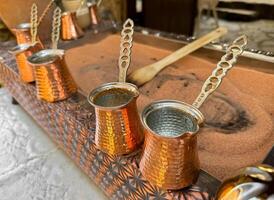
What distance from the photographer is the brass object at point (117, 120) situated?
46 cm

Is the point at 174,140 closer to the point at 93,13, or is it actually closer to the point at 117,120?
the point at 117,120

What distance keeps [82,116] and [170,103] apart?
241 mm

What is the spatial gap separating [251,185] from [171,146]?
0.11 meters

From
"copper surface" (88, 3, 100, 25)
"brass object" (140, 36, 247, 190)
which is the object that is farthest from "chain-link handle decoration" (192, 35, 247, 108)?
"copper surface" (88, 3, 100, 25)

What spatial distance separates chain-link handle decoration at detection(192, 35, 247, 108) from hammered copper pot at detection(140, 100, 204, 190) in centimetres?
4

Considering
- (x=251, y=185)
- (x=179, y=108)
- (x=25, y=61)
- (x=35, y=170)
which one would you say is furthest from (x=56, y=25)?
(x=251, y=185)

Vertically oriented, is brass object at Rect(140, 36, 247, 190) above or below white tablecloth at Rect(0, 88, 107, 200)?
above

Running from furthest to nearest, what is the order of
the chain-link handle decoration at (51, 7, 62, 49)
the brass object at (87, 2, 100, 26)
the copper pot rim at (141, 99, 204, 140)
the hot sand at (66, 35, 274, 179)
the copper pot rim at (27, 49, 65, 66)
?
the brass object at (87, 2, 100, 26), the chain-link handle decoration at (51, 7, 62, 49), the copper pot rim at (27, 49, 65, 66), the hot sand at (66, 35, 274, 179), the copper pot rim at (141, 99, 204, 140)

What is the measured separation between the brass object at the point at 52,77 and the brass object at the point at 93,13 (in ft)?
1.90

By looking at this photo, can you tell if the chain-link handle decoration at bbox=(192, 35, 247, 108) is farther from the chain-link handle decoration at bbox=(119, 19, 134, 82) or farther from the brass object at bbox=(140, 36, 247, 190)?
the chain-link handle decoration at bbox=(119, 19, 134, 82)

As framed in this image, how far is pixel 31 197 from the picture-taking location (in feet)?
2.29

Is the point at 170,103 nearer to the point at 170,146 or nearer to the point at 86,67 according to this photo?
the point at 170,146

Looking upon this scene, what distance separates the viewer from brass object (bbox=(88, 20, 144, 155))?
46 cm

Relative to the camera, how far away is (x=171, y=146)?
0.38m
